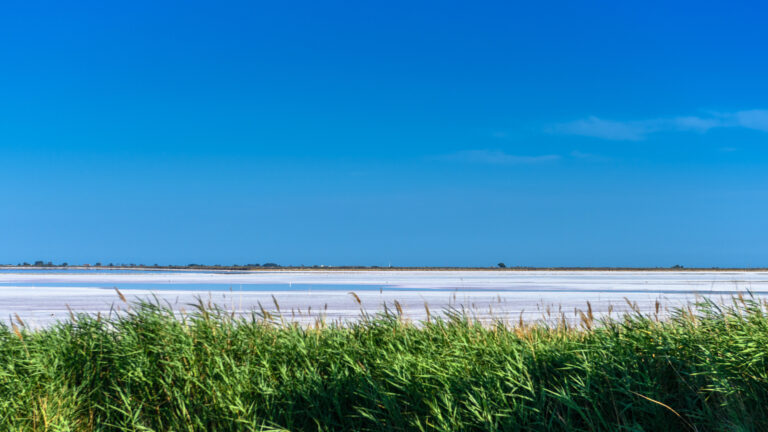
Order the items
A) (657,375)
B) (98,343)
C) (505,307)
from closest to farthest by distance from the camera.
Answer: (657,375) → (98,343) → (505,307)

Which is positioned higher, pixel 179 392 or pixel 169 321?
pixel 169 321

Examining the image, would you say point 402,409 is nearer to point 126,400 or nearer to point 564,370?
point 564,370

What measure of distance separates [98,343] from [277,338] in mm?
2171

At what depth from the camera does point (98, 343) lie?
7340 mm

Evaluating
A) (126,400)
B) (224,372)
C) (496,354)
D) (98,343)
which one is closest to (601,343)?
(496,354)

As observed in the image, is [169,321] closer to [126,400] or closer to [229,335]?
[229,335]

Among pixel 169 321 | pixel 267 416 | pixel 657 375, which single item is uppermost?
pixel 169 321

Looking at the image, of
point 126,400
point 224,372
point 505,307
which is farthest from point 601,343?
point 505,307

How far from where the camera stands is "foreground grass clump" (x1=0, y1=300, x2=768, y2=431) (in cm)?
541

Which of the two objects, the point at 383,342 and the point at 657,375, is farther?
the point at 383,342

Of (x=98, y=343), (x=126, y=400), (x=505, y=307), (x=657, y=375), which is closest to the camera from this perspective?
(x=657, y=375)

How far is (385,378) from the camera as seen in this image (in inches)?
240

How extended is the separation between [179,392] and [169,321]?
56.5 inches

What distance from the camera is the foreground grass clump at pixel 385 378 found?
541cm
